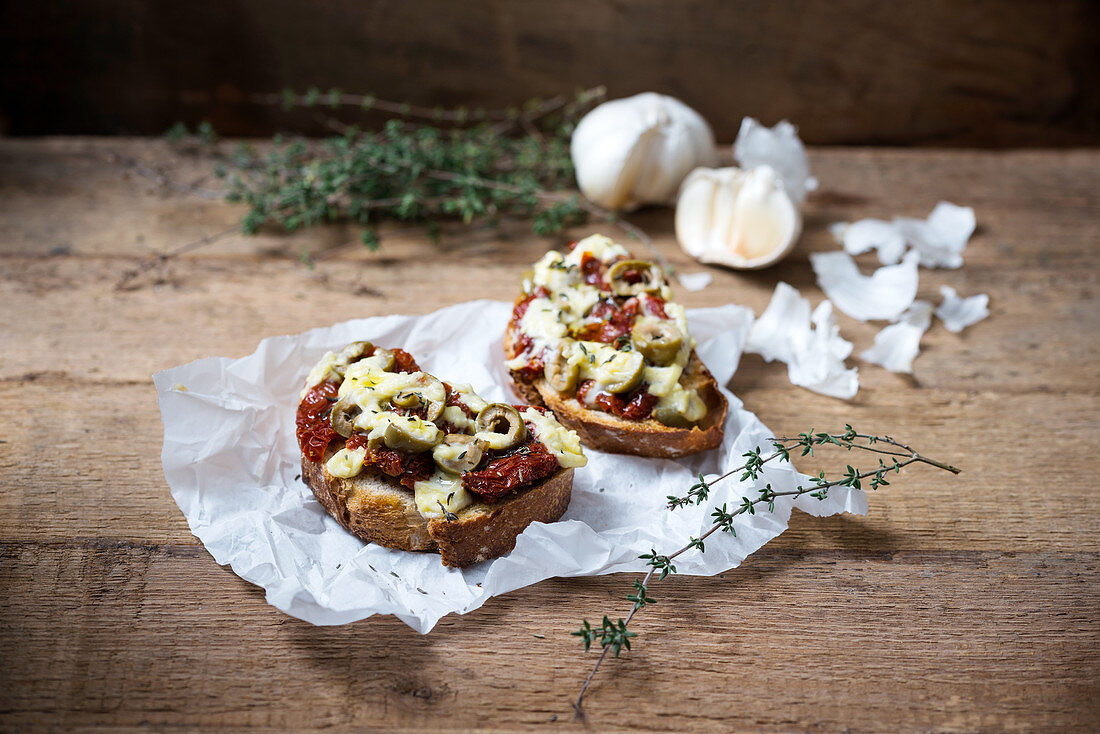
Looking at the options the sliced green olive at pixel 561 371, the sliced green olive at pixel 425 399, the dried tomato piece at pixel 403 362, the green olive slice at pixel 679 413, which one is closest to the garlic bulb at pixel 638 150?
the sliced green olive at pixel 561 371

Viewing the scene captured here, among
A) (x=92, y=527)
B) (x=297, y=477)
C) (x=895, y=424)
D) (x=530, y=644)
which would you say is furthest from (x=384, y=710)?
(x=895, y=424)

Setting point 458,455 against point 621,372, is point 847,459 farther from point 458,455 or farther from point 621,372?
point 458,455

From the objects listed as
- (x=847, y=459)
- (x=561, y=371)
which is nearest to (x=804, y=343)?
(x=847, y=459)

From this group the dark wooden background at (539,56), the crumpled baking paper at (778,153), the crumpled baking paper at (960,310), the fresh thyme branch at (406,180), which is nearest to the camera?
the crumpled baking paper at (960,310)

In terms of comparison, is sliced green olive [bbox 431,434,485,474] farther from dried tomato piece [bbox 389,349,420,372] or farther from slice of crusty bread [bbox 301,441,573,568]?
dried tomato piece [bbox 389,349,420,372]

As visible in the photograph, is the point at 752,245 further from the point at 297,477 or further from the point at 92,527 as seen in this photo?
the point at 92,527

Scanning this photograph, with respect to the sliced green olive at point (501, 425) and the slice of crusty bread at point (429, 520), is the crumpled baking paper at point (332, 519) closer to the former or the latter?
the slice of crusty bread at point (429, 520)
